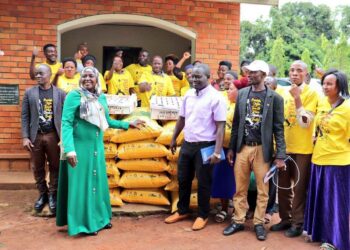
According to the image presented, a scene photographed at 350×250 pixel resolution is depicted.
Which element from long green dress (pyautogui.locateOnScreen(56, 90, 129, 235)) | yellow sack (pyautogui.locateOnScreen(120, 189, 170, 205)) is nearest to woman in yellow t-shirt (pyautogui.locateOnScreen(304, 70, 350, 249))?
yellow sack (pyautogui.locateOnScreen(120, 189, 170, 205))

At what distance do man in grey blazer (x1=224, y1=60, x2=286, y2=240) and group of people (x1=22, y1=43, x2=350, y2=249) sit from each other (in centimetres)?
1

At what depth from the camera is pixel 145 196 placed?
5.53 m

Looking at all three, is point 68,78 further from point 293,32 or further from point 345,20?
point 345,20

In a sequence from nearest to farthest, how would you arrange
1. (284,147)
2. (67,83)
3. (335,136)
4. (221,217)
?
1. (335,136)
2. (284,147)
3. (221,217)
4. (67,83)

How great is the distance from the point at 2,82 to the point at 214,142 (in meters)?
3.88

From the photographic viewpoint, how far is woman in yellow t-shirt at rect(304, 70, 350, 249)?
422 cm

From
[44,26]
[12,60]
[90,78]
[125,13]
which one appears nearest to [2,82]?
[12,60]

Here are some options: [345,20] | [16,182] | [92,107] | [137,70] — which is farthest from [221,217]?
[345,20]

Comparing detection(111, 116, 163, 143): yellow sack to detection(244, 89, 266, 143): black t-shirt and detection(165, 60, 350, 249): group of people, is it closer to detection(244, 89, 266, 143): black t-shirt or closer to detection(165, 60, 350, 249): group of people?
detection(165, 60, 350, 249): group of people

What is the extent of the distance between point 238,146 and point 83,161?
5.69 feet

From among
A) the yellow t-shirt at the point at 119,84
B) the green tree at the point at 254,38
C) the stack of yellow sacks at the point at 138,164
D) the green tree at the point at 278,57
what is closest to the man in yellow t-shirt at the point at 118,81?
the yellow t-shirt at the point at 119,84

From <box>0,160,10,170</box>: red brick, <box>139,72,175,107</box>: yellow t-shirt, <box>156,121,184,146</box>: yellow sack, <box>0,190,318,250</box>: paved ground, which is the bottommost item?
<box>0,190,318,250</box>: paved ground

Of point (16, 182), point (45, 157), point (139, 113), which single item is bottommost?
point (16, 182)

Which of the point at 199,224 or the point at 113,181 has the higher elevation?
the point at 113,181
